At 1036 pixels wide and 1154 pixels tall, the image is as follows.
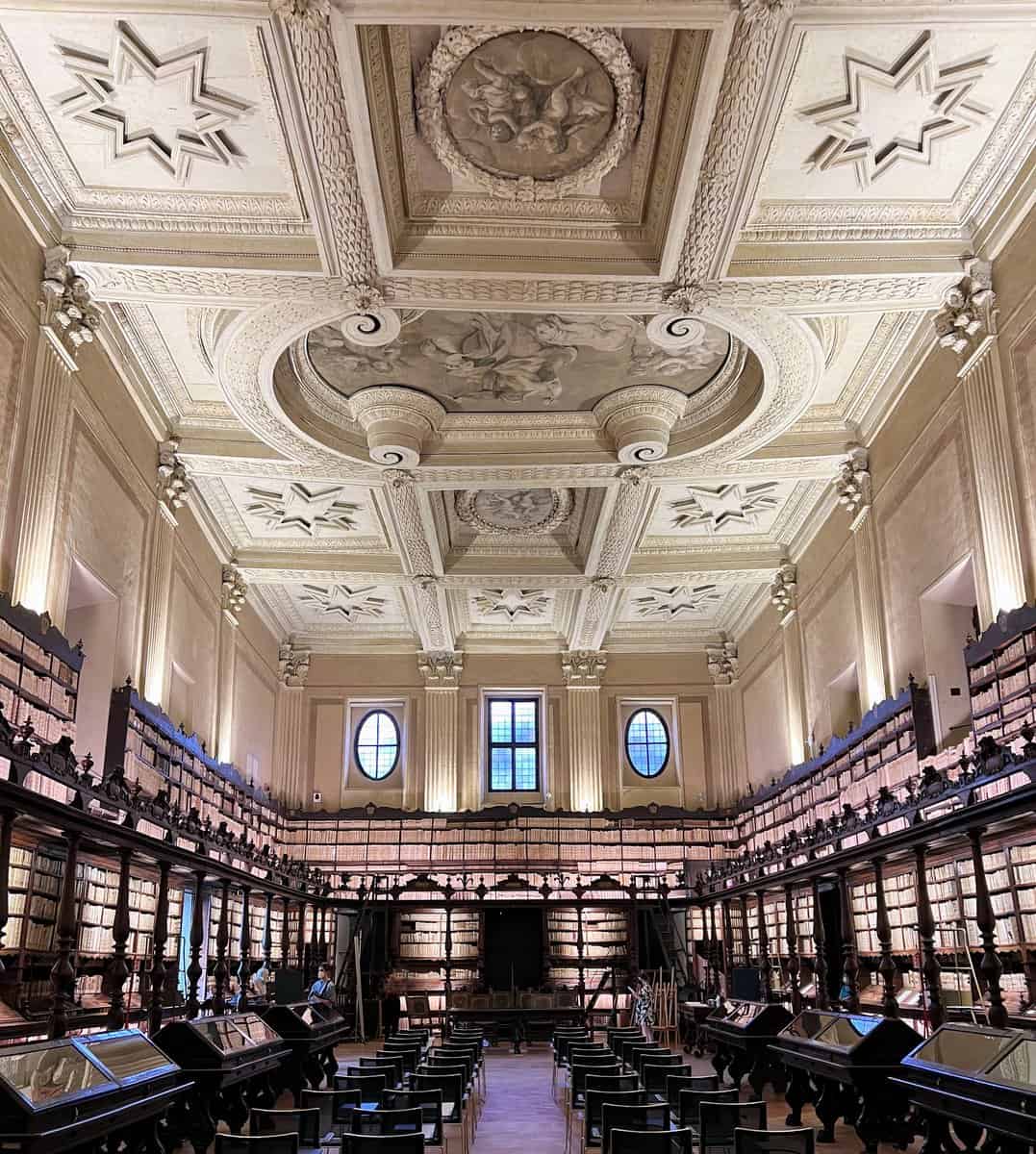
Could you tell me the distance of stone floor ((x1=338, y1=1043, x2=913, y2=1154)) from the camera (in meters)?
8.44

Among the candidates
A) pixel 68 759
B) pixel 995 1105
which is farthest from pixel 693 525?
pixel 995 1105

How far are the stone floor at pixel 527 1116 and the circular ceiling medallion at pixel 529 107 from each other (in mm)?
8358

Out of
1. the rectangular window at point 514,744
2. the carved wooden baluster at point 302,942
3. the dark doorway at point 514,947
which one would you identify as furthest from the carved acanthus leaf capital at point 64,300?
the rectangular window at point 514,744

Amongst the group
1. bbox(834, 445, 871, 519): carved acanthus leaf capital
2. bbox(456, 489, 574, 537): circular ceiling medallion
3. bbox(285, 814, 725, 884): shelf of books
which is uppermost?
bbox(456, 489, 574, 537): circular ceiling medallion

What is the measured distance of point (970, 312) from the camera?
36.5 ft

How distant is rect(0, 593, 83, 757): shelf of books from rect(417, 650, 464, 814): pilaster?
13.0 metres

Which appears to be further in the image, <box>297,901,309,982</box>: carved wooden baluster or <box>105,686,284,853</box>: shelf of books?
<box>297,901,309,982</box>: carved wooden baluster

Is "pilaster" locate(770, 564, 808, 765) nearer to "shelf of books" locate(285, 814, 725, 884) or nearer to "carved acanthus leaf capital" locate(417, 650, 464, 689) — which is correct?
"shelf of books" locate(285, 814, 725, 884)

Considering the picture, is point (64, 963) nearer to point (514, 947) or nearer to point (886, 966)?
point (886, 966)

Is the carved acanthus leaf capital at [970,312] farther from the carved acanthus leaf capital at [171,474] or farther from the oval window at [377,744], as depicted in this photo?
the oval window at [377,744]

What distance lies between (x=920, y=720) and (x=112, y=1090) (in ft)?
32.4

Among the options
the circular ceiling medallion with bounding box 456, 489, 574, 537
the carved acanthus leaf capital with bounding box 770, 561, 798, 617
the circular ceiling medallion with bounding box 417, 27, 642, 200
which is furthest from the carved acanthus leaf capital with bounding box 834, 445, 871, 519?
the circular ceiling medallion with bounding box 417, 27, 642, 200

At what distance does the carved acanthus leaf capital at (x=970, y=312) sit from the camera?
36.1 ft

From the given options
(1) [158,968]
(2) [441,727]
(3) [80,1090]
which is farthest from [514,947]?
(3) [80,1090]
